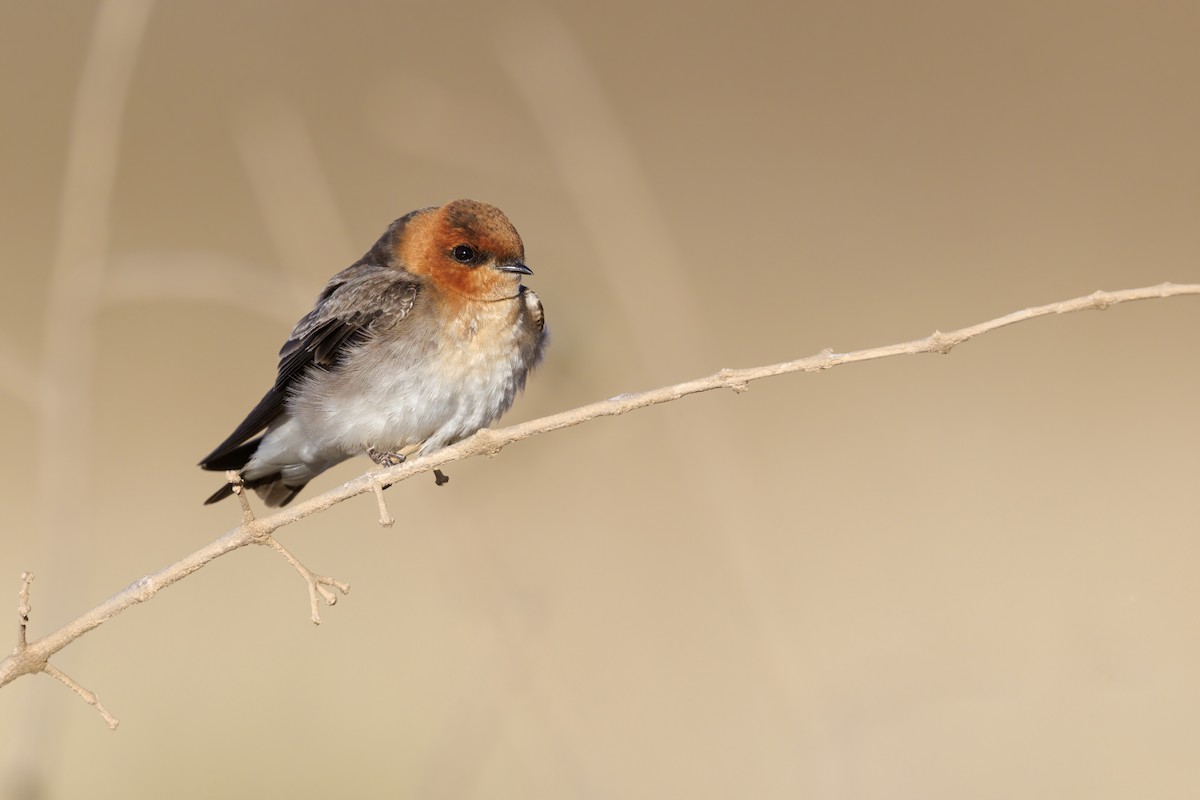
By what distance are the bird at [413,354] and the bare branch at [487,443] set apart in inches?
31.2

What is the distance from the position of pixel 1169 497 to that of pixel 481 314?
1997 millimetres

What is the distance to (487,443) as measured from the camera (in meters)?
1.46

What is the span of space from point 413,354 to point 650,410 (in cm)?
68

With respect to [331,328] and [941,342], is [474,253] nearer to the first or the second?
[331,328]

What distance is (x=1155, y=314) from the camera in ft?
12.8

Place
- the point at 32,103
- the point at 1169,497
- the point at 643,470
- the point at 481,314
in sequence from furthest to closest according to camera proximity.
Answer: the point at 32,103, the point at 643,470, the point at 1169,497, the point at 481,314

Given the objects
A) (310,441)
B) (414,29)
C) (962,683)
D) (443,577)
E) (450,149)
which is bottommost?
(962,683)

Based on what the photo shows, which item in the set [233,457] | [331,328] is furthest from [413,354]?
[233,457]

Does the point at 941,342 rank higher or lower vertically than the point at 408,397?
lower

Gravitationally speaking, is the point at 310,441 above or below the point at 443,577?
above

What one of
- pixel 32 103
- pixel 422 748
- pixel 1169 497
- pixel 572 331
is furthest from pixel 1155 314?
pixel 32 103

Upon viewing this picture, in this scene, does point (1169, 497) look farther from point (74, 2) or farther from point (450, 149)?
point (74, 2)

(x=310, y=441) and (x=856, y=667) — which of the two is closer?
(x=310, y=441)

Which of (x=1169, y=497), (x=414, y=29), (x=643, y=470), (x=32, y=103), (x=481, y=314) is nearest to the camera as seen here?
(x=481, y=314)
